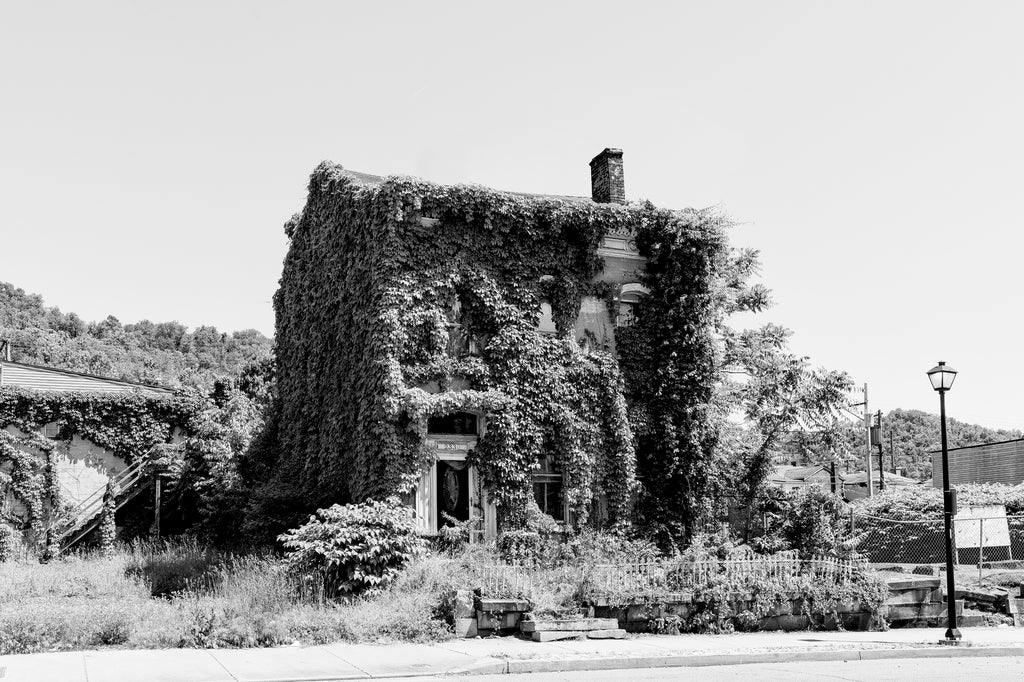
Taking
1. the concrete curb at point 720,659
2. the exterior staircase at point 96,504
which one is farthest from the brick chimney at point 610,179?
the exterior staircase at point 96,504

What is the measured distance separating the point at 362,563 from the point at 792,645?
25.8ft

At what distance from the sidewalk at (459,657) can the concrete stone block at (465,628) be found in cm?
32

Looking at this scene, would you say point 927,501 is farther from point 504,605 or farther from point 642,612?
point 504,605

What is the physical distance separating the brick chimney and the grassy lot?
42.3 feet

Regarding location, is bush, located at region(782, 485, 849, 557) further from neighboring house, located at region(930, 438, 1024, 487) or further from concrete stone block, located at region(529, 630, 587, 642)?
neighboring house, located at region(930, 438, 1024, 487)

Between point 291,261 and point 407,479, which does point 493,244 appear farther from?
point 291,261

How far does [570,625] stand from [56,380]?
26540mm

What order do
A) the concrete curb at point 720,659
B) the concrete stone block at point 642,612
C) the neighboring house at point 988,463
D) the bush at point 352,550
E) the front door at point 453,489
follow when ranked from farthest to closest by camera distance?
1. the neighboring house at point 988,463
2. the front door at point 453,489
3. the bush at point 352,550
4. the concrete stone block at point 642,612
5. the concrete curb at point 720,659

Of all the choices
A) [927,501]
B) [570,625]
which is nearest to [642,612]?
[570,625]

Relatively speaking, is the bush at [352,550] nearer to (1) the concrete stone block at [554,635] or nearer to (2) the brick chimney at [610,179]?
(1) the concrete stone block at [554,635]

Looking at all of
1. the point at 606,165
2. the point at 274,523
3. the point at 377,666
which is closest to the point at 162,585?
the point at 274,523

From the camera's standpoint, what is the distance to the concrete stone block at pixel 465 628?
16.0 m

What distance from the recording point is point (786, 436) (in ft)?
97.1

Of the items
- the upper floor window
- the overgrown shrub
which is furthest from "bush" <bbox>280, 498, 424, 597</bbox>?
the overgrown shrub
